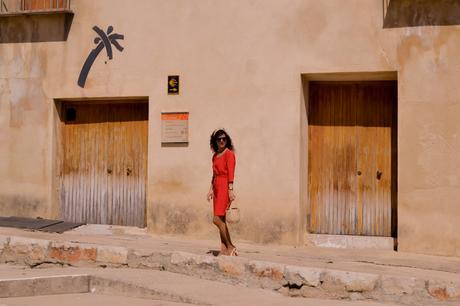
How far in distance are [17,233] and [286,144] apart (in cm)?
408

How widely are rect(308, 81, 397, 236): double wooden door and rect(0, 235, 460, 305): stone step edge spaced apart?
3.02 m

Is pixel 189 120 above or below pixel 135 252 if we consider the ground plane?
above

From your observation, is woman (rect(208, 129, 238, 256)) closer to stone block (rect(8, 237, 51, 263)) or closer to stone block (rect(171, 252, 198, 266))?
stone block (rect(171, 252, 198, 266))

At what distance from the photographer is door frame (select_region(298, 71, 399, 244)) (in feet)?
34.9

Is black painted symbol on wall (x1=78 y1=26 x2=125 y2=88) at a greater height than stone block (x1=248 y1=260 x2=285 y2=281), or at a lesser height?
greater

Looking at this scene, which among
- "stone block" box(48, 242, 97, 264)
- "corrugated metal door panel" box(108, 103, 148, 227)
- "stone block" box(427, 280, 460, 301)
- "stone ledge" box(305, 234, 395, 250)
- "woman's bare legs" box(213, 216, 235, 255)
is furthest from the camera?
"corrugated metal door panel" box(108, 103, 148, 227)

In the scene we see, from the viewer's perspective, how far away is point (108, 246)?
9195 millimetres

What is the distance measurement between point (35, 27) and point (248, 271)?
6.49 meters

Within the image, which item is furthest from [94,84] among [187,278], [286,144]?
[187,278]

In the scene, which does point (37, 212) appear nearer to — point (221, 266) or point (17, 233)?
point (17, 233)

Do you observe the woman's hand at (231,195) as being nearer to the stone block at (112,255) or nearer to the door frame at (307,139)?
the stone block at (112,255)

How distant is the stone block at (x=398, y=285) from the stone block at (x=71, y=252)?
12.1 ft

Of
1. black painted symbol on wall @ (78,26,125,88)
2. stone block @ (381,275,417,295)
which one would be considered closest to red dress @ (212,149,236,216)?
stone block @ (381,275,417,295)

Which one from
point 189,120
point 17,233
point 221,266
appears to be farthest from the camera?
point 189,120
